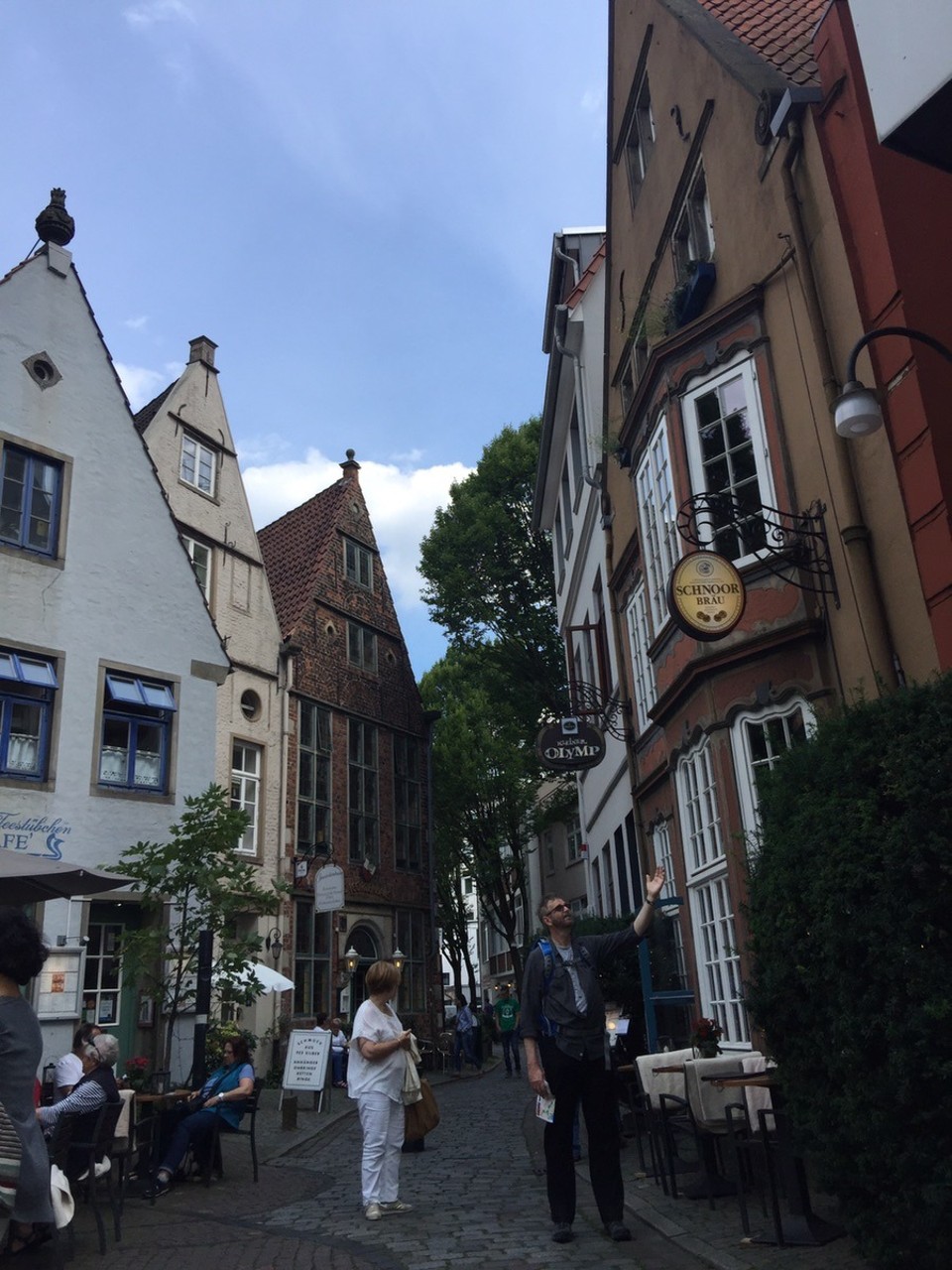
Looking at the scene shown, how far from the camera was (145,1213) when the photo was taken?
8414mm

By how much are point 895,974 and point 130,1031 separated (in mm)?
13932

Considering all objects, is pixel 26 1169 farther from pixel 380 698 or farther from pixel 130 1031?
pixel 380 698

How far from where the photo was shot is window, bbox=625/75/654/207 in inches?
563

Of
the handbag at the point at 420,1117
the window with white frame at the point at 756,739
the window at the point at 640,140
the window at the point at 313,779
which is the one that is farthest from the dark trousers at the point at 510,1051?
the window at the point at 640,140

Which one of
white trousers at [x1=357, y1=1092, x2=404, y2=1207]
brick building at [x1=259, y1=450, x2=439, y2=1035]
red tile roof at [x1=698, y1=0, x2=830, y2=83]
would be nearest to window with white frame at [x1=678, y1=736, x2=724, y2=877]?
white trousers at [x1=357, y1=1092, x2=404, y2=1207]

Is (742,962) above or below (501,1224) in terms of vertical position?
above

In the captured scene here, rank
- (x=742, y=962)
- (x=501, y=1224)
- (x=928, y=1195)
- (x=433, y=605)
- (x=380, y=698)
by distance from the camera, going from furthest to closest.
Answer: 1. (x=433, y=605)
2. (x=380, y=698)
3. (x=742, y=962)
4. (x=501, y=1224)
5. (x=928, y=1195)

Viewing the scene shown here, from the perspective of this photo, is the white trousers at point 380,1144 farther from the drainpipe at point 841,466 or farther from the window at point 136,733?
the window at point 136,733

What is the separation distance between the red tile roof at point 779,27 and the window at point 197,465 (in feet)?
44.6

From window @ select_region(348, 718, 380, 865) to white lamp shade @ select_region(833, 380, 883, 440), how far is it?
2102 centimetres

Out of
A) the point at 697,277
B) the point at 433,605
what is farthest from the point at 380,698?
the point at 697,277

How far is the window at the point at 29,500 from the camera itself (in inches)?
613

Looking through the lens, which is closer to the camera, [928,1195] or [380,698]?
[928,1195]

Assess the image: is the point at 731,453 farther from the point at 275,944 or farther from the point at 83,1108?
the point at 275,944
